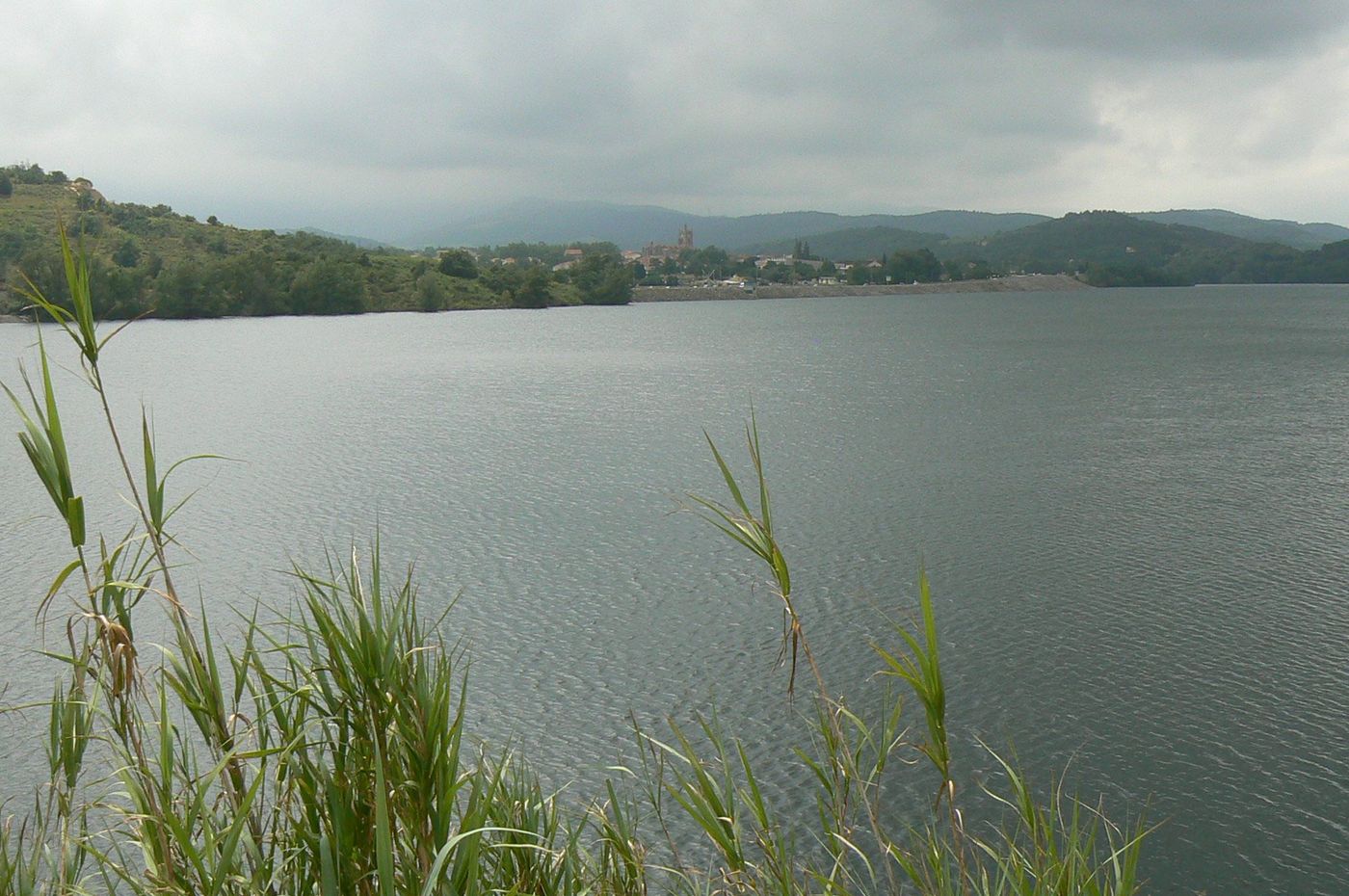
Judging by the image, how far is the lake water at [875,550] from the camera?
930 cm

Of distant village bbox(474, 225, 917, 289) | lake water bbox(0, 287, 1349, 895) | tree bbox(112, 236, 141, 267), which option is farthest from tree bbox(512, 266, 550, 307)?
lake water bbox(0, 287, 1349, 895)

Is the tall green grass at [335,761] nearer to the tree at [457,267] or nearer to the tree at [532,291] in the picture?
the tree at [532,291]

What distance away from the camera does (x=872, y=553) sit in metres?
15.3

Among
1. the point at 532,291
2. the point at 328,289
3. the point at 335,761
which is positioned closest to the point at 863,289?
the point at 532,291

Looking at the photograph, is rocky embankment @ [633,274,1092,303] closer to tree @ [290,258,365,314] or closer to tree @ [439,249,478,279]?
tree @ [439,249,478,279]

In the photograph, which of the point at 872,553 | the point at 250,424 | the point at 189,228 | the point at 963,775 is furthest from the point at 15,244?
the point at 963,775

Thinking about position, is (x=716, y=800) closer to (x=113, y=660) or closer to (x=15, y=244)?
(x=113, y=660)

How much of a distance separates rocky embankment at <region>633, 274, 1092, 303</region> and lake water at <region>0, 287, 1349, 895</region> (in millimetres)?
100956

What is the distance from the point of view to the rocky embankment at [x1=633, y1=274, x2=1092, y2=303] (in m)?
140

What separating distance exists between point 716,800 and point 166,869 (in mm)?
2136

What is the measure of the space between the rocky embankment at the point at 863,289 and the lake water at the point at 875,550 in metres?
101

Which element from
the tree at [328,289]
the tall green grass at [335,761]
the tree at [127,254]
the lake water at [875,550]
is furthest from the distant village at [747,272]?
the tall green grass at [335,761]

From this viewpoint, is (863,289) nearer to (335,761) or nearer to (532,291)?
(532,291)

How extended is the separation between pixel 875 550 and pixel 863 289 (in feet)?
465
